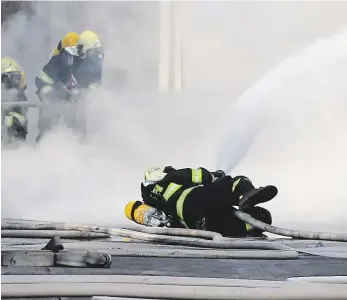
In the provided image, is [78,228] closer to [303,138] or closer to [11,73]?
[11,73]

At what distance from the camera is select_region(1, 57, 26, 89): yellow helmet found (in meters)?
1.49

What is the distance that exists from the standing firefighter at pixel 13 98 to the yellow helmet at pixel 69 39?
0.49 feet

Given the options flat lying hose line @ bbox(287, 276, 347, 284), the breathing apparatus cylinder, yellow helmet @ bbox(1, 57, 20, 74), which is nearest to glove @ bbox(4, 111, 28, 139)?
yellow helmet @ bbox(1, 57, 20, 74)

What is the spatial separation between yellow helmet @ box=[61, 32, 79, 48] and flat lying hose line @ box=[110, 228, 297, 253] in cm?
A: 56

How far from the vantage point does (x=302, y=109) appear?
1558 millimetres

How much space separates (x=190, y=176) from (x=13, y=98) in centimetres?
56

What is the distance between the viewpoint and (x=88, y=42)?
1592mm

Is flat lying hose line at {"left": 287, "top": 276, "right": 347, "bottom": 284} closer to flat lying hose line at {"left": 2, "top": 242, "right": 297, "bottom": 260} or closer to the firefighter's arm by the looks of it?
flat lying hose line at {"left": 2, "top": 242, "right": 297, "bottom": 260}

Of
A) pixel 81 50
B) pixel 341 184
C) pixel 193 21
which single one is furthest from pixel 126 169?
pixel 341 184

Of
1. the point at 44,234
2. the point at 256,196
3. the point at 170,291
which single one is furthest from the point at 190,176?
the point at 170,291

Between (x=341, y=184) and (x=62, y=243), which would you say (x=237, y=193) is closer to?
(x=341, y=184)

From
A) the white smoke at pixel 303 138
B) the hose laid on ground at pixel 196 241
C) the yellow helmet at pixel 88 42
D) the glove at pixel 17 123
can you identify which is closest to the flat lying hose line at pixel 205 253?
the hose laid on ground at pixel 196 241

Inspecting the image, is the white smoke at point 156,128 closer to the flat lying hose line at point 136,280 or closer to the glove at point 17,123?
the glove at point 17,123

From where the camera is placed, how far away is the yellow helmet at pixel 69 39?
1.58m
